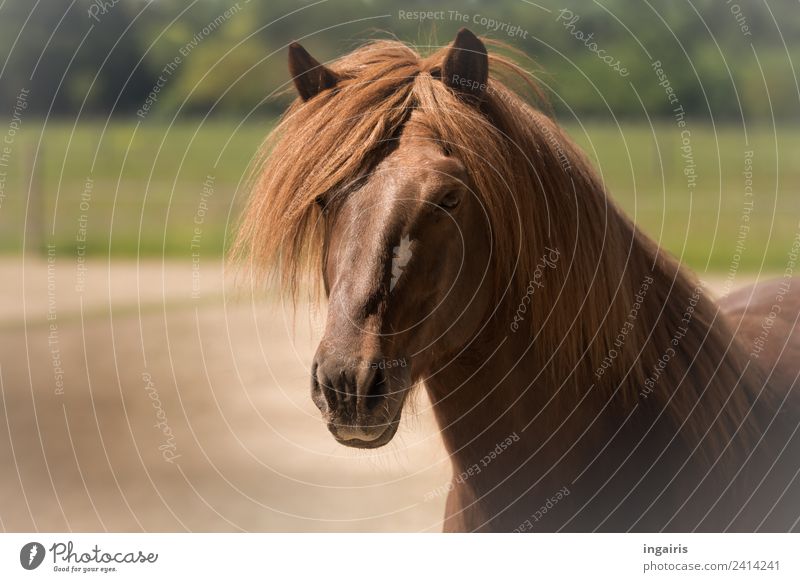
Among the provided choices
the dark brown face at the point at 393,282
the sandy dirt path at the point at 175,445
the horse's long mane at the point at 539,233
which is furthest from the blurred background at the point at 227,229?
the dark brown face at the point at 393,282

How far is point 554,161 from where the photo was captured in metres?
1.57

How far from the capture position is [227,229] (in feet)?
8.27

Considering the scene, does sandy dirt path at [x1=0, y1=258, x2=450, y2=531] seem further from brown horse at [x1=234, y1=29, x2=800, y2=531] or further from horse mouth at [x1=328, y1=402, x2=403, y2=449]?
horse mouth at [x1=328, y1=402, x2=403, y2=449]

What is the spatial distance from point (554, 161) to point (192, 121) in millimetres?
5316

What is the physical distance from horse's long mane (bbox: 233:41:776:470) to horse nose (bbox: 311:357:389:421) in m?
0.35

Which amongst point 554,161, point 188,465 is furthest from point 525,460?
point 188,465

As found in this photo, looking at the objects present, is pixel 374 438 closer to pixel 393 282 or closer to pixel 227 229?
pixel 393 282

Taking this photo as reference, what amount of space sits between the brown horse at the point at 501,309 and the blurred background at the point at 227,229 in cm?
30

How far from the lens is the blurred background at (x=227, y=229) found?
9.50ft

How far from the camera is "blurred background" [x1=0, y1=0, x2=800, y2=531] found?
9.50 ft

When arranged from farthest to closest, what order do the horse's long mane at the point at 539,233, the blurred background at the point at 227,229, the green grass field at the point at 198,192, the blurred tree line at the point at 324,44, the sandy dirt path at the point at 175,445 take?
the green grass field at the point at 198,192 → the sandy dirt path at the point at 175,445 → the blurred background at the point at 227,229 → the blurred tree line at the point at 324,44 → the horse's long mane at the point at 539,233

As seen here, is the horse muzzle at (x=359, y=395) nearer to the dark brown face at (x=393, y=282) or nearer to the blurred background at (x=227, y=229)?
the dark brown face at (x=393, y=282)
